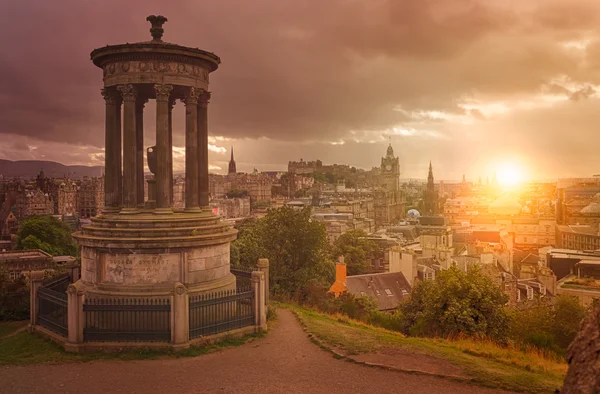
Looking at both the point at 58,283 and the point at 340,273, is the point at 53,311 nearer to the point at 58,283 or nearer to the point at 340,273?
the point at 58,283

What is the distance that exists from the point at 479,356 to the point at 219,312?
8183mm

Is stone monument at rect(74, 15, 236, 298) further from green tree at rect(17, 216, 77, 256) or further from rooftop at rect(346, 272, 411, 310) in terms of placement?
green tree at rect(17, 216, 77, 256)

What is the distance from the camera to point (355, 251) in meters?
72.6

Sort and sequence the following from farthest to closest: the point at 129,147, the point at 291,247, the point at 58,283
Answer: the point at 291,247, the point at 58,283, the point at 129,147

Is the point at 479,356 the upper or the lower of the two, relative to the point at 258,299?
lower

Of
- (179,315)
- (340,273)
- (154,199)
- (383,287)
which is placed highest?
(154,199)

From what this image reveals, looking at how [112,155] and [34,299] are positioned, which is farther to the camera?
[112,155]

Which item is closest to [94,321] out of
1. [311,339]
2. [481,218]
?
→ [311,339]

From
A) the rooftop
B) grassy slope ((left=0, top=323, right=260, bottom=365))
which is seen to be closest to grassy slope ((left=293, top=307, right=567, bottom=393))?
grassy slope ((left=0, top=323, right=260, bottom=365))

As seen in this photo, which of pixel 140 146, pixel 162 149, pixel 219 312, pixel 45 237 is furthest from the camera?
pixel 45 237

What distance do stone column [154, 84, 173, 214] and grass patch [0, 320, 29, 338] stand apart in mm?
6661

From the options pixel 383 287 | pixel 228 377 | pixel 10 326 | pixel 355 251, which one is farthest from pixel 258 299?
pixel 355 251

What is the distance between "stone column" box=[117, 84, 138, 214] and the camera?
18.0 metres

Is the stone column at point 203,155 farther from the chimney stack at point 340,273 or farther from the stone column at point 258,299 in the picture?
the chimney stack at point 340,273
